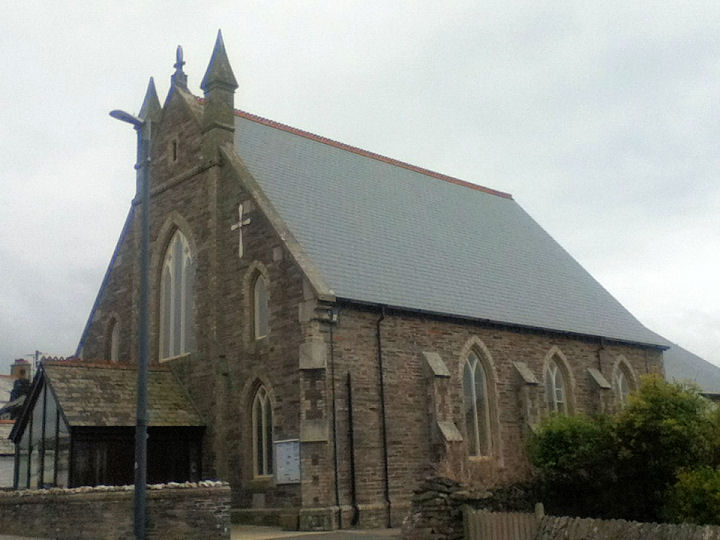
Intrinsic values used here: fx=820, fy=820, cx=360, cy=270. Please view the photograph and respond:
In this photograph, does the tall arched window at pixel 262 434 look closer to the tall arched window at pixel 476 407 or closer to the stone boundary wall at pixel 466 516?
the tall arched window at pixel 476 407

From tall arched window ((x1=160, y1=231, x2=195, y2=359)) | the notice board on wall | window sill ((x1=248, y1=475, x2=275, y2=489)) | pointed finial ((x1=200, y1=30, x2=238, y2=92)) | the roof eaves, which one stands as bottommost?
window sill ((x1=248, y1=475, x2=275, y2=489))

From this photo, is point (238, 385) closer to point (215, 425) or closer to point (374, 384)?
point (215, 425)

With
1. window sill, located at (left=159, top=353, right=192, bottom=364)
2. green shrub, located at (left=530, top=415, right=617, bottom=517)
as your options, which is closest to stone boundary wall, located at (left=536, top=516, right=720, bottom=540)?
green shrub, located at (left=530, top=415, right=617, bottom=517)

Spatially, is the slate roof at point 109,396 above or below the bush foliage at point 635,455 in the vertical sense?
above

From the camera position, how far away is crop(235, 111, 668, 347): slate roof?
79.2ft

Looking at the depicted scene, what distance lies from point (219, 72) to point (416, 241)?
8446 millimetres

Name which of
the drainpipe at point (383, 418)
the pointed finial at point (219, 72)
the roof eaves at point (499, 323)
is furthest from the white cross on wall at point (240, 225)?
the drainpipe at point (383, 418)

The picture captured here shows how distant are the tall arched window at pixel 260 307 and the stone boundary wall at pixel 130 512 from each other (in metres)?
6.68

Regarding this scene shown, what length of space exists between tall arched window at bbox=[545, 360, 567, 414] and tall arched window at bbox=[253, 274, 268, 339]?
34.8ft

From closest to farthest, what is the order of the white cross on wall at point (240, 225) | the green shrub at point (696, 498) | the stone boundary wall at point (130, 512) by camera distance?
the green shrub at point (696, 498), the stone boundary wall at point (130, 512), the white cross on wall at point (240, 225)

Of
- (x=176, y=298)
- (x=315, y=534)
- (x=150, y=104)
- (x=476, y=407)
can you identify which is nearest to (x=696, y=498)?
(x=315, y=534)

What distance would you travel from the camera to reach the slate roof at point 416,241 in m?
24.1

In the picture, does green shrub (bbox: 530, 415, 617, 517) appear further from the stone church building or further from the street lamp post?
the street lamp post

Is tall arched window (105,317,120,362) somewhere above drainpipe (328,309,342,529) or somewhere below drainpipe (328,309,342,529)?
above
